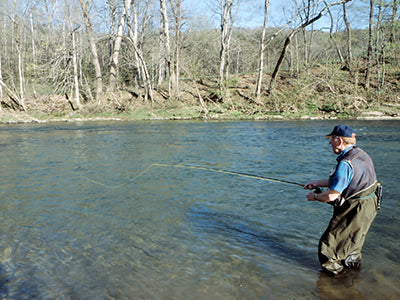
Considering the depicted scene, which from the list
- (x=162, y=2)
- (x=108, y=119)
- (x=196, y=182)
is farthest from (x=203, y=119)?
(x=196, y=182)

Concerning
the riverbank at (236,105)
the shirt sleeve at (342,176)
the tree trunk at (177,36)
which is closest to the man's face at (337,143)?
the shirt sleeve at (342,176)

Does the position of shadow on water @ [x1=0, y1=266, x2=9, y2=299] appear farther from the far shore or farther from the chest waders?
the far shore

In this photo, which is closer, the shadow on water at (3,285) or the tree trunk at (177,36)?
the shadow on water at (3,285)

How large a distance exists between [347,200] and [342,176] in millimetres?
356

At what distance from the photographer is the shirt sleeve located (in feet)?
12.2

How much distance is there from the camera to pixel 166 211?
21.4 ft

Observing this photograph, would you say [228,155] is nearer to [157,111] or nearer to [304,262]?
[304,262]

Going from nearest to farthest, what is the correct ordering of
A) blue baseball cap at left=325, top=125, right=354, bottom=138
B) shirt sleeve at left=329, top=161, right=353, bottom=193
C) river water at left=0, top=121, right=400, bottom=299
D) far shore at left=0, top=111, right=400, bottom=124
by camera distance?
shirt sleeve at left=329, top=161, right=353, bottom=193 → blue baseball cap at left=325, top=125, right=354, bottom=138 → river water at left=0, top=121, right=400, bottom=299 → far shore at left=0, top=111, right=400, bottom=124

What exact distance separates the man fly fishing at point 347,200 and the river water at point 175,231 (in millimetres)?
301

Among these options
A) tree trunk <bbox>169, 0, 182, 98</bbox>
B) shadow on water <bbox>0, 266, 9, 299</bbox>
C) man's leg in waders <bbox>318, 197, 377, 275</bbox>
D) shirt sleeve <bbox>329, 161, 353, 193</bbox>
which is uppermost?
tree trunk <bbox>169, 0, 182, 98</bbox>

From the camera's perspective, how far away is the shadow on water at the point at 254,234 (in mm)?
4729

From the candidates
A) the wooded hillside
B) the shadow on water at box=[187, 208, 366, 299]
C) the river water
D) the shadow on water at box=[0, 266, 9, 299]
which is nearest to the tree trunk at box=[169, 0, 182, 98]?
the wooded hillside

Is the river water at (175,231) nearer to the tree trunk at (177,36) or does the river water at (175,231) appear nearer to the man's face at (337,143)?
the man's face at (337,143)

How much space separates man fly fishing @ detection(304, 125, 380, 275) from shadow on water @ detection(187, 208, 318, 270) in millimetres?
478
